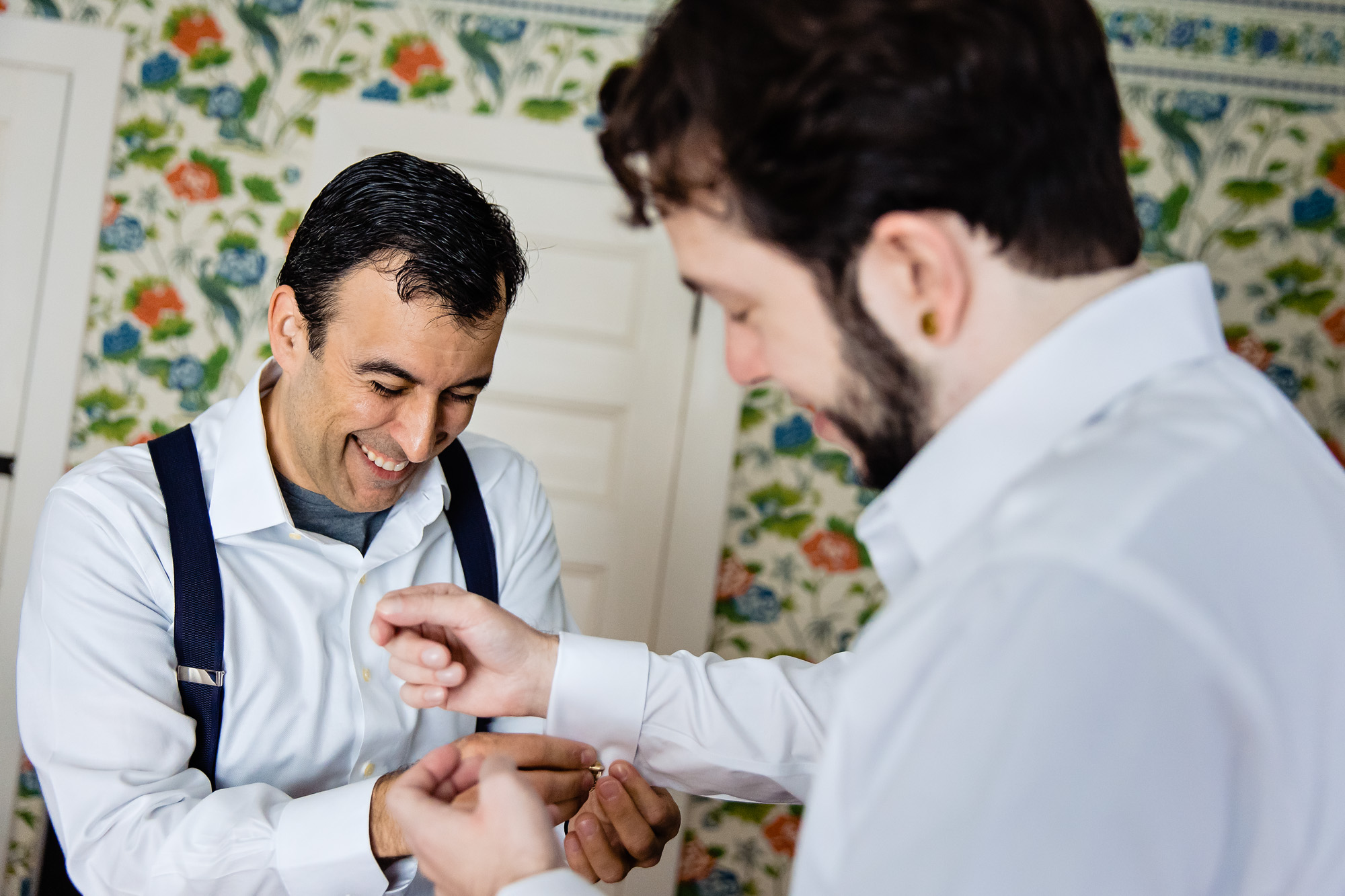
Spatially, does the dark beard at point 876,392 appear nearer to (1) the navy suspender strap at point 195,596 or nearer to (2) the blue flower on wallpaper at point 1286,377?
(1) the navy suspender strap at point 195,596

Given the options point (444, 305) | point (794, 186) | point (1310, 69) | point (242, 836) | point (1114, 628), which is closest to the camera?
point (1114, 628)

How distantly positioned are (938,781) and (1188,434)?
0.26 metres

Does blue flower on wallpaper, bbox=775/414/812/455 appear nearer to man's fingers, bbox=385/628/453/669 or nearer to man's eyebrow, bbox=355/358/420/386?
man's eyebrow, bbox=355/358/420/386

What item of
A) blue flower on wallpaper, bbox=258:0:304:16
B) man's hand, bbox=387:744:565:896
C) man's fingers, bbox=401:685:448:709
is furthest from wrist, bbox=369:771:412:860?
blue flower on wallpaper, bbox=258:0:304:16

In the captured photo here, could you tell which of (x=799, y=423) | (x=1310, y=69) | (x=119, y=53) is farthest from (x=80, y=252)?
(x=1310, y=69)

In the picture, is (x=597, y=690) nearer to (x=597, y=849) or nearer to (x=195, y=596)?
(x=597, y=849)

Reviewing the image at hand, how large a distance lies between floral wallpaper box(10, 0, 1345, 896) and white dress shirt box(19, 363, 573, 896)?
1568 mm

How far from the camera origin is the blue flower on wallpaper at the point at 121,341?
311cm

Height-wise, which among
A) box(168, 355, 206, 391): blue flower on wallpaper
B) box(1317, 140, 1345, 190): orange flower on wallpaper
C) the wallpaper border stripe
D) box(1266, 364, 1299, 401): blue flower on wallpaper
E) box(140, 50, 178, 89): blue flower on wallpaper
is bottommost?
box(168, 355, 206, 391): blue flower on wallpaper

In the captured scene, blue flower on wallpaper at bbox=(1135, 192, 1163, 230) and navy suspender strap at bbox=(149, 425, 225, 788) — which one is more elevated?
blue flower on wallpaper at bbox=(1135, 192, 1163, 230)

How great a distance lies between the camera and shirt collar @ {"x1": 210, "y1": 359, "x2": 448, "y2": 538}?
1.46m

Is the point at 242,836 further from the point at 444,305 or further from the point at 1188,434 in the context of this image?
the point at 1188,434

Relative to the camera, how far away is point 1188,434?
59 cm

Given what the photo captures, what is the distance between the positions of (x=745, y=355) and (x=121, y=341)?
2912mm
